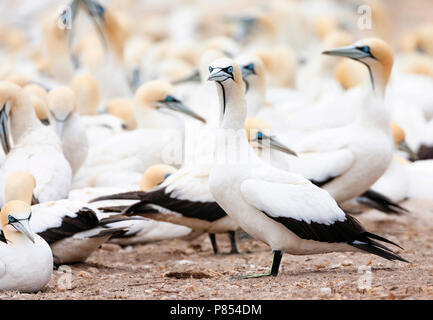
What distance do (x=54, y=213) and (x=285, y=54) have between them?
822 cm

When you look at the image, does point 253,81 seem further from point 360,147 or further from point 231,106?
point 231,106

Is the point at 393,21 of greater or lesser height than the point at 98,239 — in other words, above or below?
above

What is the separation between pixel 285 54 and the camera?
14367 mm

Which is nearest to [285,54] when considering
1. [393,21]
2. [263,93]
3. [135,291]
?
[263,93]

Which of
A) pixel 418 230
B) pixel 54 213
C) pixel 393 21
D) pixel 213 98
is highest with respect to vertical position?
pixel 393 21

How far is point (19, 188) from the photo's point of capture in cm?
652

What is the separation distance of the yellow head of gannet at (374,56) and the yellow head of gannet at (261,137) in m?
0.98

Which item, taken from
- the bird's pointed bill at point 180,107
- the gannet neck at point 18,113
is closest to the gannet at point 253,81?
the bird's pointed bill at point 180,107

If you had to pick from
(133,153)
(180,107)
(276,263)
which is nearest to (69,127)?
(133,153)

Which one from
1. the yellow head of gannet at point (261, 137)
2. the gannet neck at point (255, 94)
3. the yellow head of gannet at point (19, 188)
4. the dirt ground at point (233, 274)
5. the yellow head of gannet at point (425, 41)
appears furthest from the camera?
the yellow head of gannet at point (425, 41)

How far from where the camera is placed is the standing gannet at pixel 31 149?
294 inches

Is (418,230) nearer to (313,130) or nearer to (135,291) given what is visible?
(313,130)

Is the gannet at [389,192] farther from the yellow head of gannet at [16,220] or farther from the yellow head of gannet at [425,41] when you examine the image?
the yellow head of gannet at [425,41]

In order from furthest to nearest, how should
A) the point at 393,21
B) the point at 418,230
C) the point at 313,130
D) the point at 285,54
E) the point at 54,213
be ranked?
1. the point at 393,21
2. the point at 285,54
3. the point at 313,130
4. the point at 418,230
5. the point at 54,213
